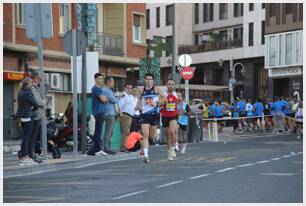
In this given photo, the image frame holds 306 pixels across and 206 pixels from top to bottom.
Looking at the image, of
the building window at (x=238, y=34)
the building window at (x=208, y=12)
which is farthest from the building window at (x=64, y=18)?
the building window at (x=208, y=12)

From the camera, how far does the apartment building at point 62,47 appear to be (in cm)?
2727

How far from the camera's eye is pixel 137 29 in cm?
3619

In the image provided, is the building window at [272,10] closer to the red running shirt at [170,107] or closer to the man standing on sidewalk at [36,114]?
the red running shirt at [170,107]

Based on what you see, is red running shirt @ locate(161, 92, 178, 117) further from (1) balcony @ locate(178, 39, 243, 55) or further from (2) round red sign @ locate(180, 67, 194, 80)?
(1) balcony @ locate(178, 39, 243, 55)

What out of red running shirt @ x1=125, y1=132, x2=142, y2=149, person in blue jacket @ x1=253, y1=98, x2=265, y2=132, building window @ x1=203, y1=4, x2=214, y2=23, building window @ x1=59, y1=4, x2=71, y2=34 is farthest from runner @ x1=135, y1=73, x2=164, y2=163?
building window @ x1=203, y1=4, x2=214, y2=23

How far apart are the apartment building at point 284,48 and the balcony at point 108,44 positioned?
24.9 meters

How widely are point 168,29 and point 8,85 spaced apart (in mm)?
51750

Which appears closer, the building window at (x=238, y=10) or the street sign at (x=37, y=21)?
the street sign at (x=37, y=21)

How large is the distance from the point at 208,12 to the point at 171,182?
66049mm

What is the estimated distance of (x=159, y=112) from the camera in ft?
53.1

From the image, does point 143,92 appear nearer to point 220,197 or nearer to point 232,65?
point 220,197

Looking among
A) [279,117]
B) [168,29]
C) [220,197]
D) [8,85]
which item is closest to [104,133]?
[220,197]

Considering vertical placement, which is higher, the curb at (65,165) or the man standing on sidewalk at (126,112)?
the man standing on sidewalk at (126,112)

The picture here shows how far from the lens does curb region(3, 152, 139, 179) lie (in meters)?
13.8
